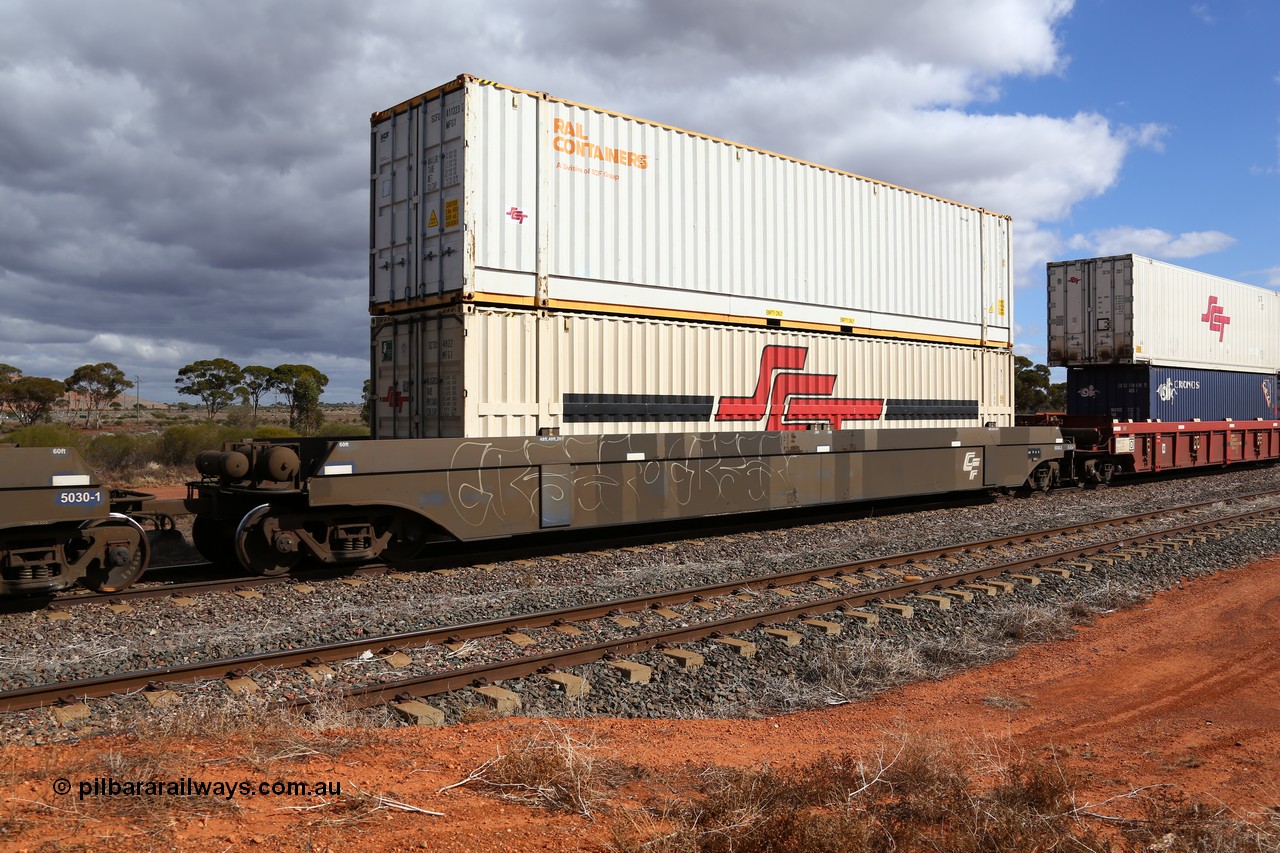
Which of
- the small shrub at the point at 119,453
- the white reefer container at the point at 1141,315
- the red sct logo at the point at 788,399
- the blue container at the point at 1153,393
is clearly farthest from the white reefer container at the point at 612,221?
the small shrub at the point at 119,453

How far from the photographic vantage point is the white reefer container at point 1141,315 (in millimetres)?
21203

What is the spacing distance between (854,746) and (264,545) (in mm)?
6833

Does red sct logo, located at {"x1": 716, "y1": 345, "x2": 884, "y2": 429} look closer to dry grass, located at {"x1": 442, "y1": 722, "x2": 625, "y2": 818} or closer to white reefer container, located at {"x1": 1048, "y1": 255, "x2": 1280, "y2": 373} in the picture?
dry grass, located at {"x1": 442, "y1": 722, "x2": 625, "y2": 818}

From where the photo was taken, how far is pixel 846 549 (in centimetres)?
1163

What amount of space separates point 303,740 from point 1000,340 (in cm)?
1590

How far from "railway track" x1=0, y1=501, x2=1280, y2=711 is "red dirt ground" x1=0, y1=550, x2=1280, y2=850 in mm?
1036

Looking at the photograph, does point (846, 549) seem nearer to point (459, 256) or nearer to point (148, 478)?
point (459, 256)

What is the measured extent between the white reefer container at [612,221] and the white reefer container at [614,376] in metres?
0.28

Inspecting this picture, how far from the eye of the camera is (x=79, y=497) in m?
7.81

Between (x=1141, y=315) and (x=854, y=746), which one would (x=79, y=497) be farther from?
(x=1141, y=315)

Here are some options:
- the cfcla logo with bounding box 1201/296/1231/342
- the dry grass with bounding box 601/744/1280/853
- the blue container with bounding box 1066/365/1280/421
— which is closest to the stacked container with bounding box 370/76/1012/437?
the dry grass with bounding box 601/744/1280/853

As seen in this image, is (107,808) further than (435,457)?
No

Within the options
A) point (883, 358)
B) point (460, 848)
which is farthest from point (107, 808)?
point (883, 358)

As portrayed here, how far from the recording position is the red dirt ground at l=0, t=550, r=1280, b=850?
3510mm
